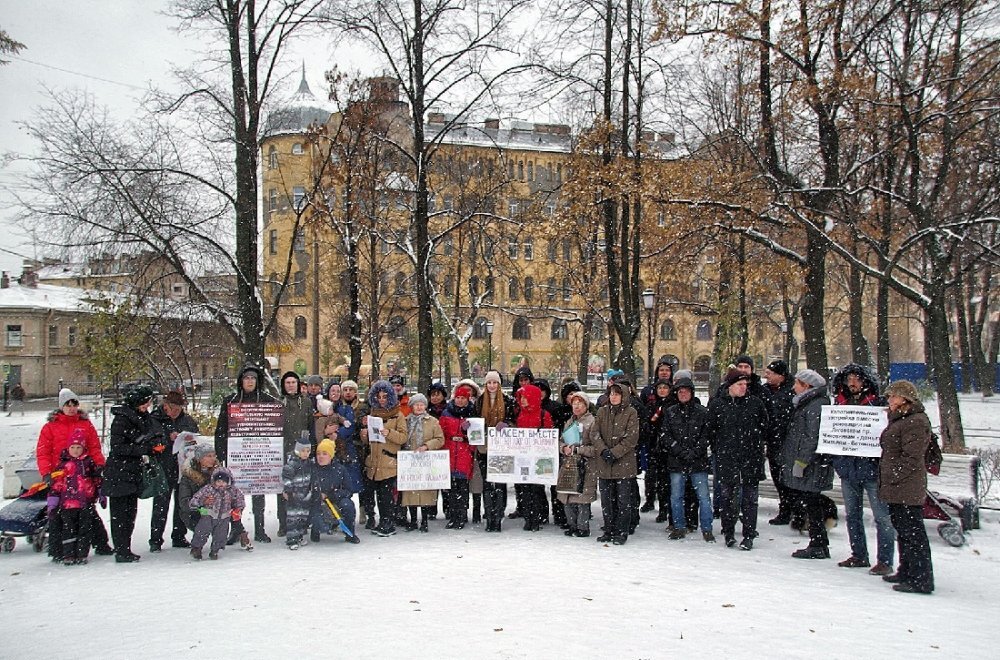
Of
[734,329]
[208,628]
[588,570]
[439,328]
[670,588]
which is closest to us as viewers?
[208,628]

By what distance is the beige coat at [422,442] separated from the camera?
10438 mm

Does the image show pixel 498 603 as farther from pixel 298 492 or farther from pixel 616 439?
pixel 298 492

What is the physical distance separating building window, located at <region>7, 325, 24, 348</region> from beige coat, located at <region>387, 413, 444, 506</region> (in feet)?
204

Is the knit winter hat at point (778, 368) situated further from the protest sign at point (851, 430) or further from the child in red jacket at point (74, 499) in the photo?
the child in red jacket at point (74, 499)

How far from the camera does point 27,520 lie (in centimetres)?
920

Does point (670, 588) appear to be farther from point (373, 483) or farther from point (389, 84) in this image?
point (389, 84)

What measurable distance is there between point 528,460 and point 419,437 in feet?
4.80

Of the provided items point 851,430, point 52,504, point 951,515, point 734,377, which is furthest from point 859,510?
point 52,504

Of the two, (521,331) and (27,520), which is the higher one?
(521,331)

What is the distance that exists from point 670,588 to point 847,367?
3.33 m

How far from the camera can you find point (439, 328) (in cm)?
3447

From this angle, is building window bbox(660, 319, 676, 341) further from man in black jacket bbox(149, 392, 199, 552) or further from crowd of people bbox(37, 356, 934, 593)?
man in black jacket bbox(149, 392, 199, 552)

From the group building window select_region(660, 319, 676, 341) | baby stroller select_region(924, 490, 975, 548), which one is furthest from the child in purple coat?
building window select_region(660, 319, 676, 341)

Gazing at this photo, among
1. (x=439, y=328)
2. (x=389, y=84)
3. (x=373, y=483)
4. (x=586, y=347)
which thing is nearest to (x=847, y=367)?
Result: (x=373, y=483)
